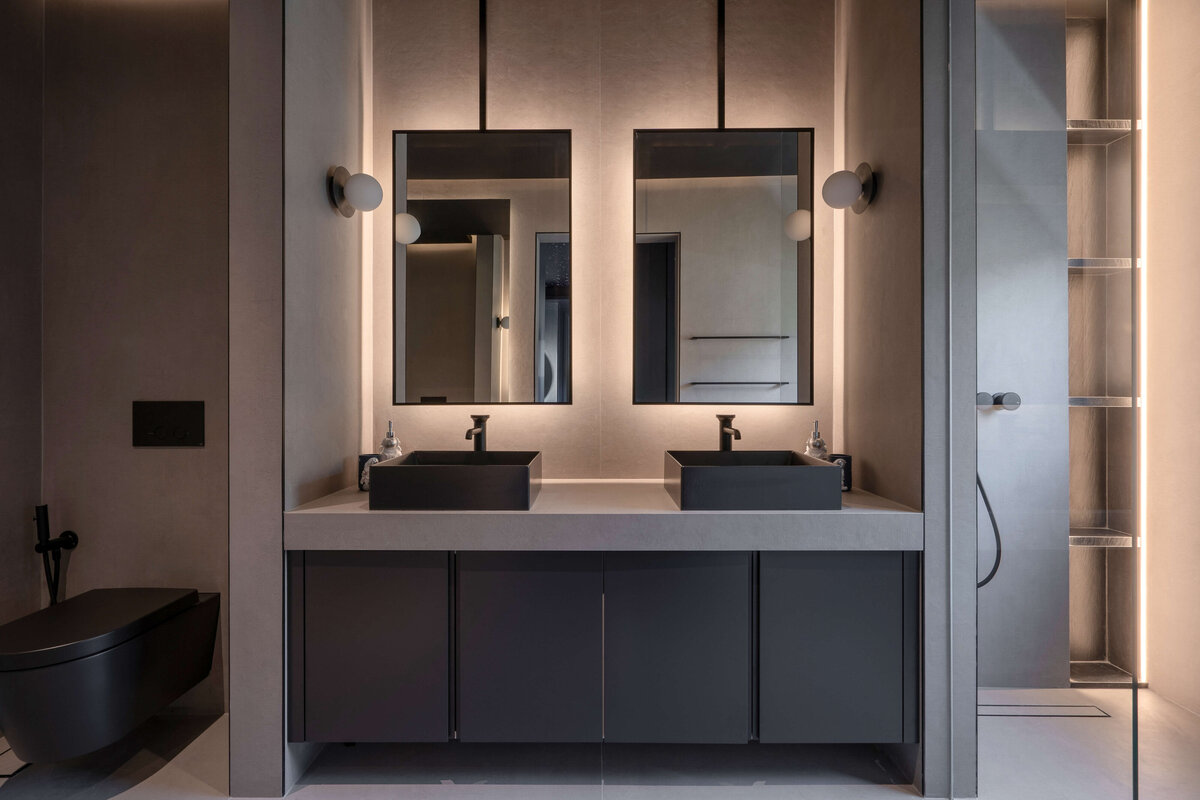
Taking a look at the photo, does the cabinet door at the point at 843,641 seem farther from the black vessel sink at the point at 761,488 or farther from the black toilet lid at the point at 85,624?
the black toilet lid at the point at 85,624

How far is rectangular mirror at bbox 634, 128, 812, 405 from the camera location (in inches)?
92.7

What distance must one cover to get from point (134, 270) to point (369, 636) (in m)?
1.47

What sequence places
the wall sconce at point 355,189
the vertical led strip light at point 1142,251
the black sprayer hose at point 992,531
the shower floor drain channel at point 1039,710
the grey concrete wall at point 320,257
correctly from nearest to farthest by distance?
the vertical led strip light at point 1142,251 < the shower floor drain channel at point 1039,710 < the black sprayer hose at point 992,531 < the grey concrete wall at point 320,257 < the wall sconce at point 355,189

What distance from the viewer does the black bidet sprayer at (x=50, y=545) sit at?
2119 mm

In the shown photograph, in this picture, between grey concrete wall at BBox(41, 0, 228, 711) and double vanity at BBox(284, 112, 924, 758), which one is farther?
grey concrete wall at BBox(41, 0, 228, 711)

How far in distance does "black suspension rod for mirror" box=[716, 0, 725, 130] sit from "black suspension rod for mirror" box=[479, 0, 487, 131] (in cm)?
84

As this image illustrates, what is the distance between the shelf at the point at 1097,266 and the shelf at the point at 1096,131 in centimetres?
25

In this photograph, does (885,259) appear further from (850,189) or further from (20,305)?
(20,305)

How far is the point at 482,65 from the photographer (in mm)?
2375

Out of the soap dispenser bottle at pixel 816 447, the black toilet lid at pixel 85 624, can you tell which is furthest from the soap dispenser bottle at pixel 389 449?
the soap dispenser bottle at pixel 816 447

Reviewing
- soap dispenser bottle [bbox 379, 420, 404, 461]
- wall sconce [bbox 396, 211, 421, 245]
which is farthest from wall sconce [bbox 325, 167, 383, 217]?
soap dispenser bottle [bbox 379, 420, 404, 461]

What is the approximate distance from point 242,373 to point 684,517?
1.23m

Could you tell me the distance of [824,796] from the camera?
1770mm

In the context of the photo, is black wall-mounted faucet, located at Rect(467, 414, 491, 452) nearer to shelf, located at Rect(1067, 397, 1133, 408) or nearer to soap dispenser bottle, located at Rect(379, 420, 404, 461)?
soap dispenser bottle, located at Rect(379, 420, 404, 461)
